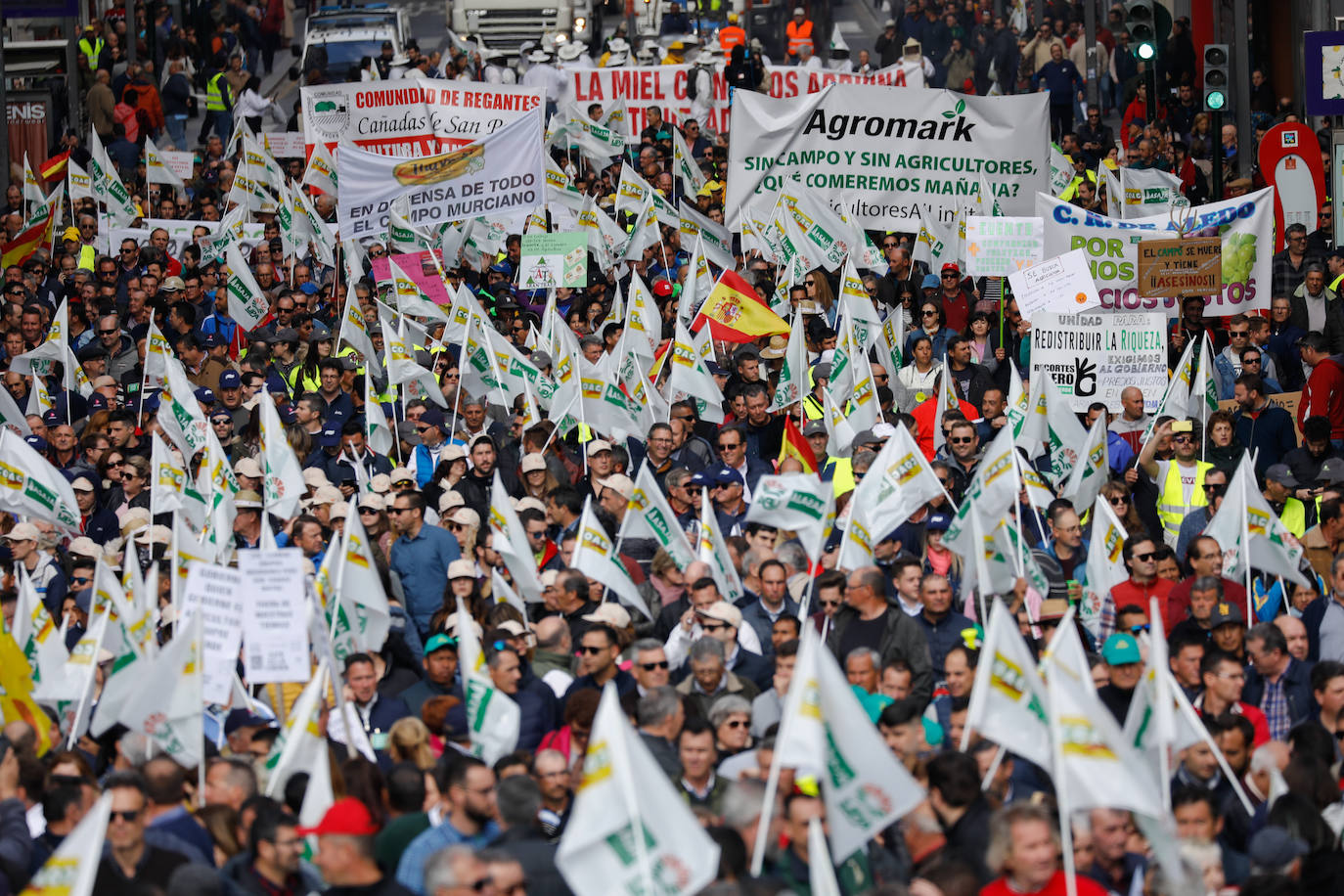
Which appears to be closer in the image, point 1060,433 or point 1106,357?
point 1060,433

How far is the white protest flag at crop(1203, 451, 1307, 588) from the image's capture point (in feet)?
36.4

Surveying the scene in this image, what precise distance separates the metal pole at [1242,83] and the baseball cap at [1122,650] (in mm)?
13798

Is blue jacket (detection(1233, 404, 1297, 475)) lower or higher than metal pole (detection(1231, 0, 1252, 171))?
lower

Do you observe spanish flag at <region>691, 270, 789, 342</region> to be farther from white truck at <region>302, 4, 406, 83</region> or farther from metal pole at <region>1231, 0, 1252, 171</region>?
white truck at <region>302, 4, 406, 83</region>

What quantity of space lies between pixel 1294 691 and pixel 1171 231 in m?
8.05

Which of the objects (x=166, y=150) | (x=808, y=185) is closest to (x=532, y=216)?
(x=808, y=185)

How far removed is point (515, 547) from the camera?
454 inches

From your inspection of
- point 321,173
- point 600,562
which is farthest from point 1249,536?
point 321,173

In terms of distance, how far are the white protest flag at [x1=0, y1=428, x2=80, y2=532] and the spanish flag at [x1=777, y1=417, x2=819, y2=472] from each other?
4.36 m

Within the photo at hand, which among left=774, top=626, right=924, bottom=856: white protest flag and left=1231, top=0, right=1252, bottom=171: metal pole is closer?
left=774, top=626, right=924, bottom=856: white protest flag

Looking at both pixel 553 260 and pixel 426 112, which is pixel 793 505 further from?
pixel 426 112

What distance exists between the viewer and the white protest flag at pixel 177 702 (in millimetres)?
8742

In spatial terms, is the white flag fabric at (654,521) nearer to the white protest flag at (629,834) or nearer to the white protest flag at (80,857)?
the white protest flag at (629,834)

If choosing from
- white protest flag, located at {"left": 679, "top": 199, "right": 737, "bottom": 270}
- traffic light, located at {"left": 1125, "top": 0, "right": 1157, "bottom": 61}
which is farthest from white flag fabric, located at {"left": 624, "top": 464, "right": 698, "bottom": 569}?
traffic light, located at {"left": 1125, "top": 0, "right": 1157, "bottom": 61}
